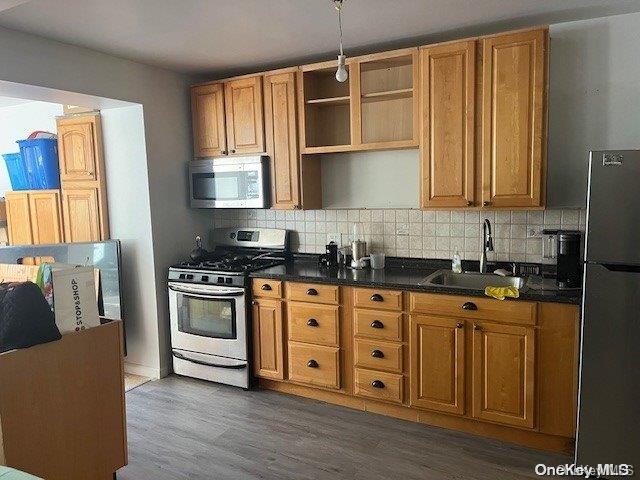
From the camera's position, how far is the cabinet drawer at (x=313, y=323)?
11.2 feet

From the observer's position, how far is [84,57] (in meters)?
3.38

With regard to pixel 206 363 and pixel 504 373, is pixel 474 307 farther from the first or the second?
pixel 206 363

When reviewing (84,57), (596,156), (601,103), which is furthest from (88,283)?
(601,103)

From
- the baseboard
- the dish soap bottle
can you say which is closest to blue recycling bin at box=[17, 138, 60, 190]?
the baseboard

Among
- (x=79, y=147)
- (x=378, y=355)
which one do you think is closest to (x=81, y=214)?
(x=79, y=147)

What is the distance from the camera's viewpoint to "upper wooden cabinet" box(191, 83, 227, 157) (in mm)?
4043

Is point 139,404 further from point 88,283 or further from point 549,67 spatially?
point 549,67

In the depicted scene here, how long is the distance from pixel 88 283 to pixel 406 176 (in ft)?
7.56

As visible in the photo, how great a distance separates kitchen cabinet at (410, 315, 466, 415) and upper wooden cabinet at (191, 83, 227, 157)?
7.05ft

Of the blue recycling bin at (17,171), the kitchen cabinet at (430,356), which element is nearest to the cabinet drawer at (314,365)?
the kitchen cabinet at (430,356)

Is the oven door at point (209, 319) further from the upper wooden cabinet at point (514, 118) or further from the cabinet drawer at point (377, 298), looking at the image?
the upper wooden cabinet at point (514, 118)

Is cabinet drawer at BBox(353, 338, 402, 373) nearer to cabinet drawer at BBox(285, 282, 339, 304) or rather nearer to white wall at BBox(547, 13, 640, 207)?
cabinet drawer at BBox(285, 282, 339, 304)

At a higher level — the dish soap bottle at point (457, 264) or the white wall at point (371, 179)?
the white wall at point (371, 179)

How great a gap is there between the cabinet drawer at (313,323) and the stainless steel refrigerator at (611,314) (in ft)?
5.01
